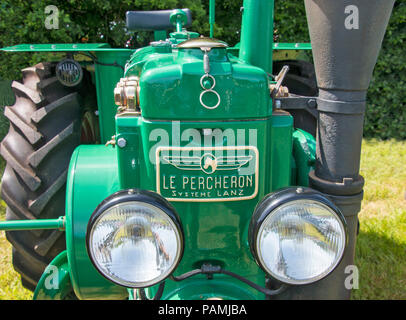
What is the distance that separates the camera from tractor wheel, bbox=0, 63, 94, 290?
2.11 meters

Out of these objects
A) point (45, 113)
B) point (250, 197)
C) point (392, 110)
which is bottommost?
point (392, 110)

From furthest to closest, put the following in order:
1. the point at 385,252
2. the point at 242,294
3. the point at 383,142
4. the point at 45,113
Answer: the point at 383,142 < the point at 385,252 < the point at 45,113 < the point at 242,294

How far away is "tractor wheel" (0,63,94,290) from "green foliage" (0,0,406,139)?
3076 millimetres

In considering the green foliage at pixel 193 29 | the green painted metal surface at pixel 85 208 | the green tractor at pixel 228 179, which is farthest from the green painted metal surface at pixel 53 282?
the green foliage at pixel 193 29

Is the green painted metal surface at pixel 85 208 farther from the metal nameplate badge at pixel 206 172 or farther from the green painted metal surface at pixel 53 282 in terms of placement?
the metal nameplate badge at pixel 206 172

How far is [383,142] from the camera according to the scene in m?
5.70

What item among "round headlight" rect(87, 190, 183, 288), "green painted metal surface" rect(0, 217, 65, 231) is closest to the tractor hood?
"round headlight" rect(87, 190, 183, 288)

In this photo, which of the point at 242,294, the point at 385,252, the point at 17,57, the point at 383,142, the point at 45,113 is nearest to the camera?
the point at 242,294

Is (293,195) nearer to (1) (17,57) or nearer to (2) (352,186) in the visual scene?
(2) (352,186)

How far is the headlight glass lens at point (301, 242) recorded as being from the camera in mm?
1224

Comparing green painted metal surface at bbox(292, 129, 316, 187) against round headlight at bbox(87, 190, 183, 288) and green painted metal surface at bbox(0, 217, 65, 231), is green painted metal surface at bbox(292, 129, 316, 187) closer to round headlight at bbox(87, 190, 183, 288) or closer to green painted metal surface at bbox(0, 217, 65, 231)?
round headlight at bbox(87, 190, 183, 288)
